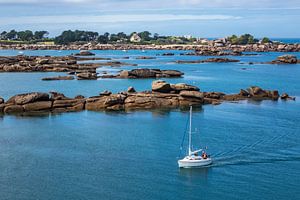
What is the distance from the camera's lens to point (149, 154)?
4247cm

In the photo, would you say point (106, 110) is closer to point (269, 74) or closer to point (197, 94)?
point (197, 94)

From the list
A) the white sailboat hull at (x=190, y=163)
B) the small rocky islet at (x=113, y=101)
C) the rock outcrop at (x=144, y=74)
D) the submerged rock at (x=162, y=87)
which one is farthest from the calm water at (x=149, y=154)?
the rock outcrop at (x=144, y=74)

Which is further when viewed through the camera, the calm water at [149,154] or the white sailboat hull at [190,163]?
the white sailboat hull at [190,163]

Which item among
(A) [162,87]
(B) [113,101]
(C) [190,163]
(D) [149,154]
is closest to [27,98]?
(B) [113,101]

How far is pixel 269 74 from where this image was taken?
361 feet

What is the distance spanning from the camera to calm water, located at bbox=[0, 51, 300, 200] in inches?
1356

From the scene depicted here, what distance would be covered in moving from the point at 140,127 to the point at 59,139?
353 inches

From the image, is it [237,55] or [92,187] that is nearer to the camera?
[92,187]

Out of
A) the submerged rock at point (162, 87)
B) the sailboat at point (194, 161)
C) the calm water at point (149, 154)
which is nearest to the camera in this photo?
the calm water at point (149, 154)

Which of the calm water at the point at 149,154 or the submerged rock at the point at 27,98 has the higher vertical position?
the submerged rock at the point at 27,98

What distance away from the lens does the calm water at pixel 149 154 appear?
3444cm

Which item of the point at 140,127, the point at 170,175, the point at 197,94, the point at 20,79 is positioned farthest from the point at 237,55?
the point at 170,175

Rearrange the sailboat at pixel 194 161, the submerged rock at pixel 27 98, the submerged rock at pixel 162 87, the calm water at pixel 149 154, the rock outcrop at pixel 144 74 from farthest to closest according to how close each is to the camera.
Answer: the rock outcrop at pixel 144 74, the submerged rock at pixel 162 87, the submerged rock at pixel 27 98, the sailboat at pixel 194 161, the calm water at pixel 149 154

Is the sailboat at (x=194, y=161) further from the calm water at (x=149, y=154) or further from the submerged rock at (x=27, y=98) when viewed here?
the submerged rock at (x=27, y=98)
